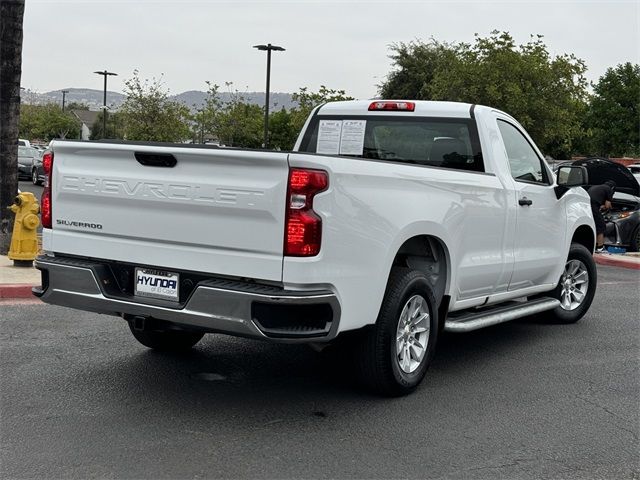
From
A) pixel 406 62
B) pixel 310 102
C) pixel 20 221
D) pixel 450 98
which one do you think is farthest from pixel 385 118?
pixel 406 62

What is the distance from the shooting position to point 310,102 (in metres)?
40.4

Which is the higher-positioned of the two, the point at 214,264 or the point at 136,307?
the point at 214,264

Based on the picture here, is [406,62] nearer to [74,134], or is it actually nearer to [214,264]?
[74,134]

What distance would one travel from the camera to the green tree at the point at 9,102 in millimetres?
10109

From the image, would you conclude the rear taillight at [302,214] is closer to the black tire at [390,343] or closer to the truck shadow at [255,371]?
the black tire at [390,343]

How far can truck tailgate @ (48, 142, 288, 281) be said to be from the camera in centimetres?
425

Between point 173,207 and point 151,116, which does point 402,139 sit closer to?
point 173,207

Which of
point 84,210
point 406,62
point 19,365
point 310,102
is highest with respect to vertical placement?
point 406,62

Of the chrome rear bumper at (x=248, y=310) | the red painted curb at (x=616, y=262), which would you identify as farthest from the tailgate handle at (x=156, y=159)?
the red painted curb at (x=616, y=262)

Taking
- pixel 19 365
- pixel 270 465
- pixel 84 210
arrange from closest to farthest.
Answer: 1. pixel 270 465
2. pixel 84 210
3. pixel 19 365

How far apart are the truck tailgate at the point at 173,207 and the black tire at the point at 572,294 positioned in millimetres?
4383

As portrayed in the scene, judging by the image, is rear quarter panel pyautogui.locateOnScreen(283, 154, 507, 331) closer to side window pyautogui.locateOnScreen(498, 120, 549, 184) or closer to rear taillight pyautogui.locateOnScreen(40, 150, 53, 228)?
side window pyautogui.locateOnScreen(498, 120, 549, 184)

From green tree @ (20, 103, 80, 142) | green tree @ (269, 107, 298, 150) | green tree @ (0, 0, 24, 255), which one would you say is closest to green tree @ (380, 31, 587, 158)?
green tree @ (269, 107, 298, 150)

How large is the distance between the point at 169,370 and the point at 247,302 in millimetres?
1676
